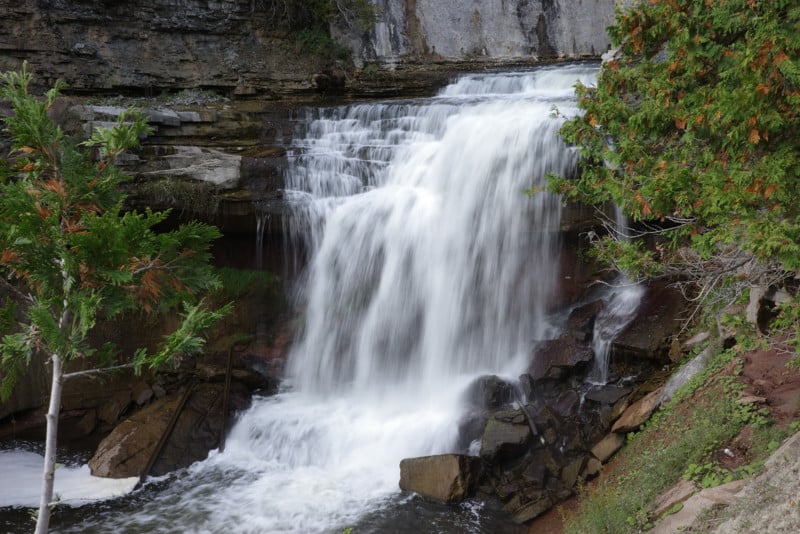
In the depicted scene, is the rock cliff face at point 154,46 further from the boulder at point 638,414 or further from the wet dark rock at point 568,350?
the boulder at point 638,414

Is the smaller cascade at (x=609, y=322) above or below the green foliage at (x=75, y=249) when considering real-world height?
below

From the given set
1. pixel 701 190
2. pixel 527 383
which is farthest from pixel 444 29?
pixel 701 190

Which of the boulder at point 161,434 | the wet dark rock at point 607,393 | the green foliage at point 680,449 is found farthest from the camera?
the boulder at point 161,434

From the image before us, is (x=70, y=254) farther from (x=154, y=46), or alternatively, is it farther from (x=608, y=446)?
(x=154, y=46)

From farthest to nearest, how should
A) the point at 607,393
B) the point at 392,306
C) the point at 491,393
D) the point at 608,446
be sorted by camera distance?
1. the point at 392,306
2. the point at 491,393
3. the point at 607,393
4. the point at 608,446

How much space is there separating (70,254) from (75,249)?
0.24 feet

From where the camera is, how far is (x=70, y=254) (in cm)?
434

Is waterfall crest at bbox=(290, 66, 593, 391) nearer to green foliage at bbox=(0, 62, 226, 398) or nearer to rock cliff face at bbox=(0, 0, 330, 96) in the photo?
rock cliff face at bbox=(0, 0, 330, 96)

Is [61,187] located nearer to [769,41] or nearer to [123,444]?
[769,41]

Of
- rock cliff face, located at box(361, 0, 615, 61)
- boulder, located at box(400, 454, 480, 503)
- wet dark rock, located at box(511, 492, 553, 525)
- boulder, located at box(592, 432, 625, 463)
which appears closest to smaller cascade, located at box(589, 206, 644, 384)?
boulder, located at box(592, 432, 625, 463)

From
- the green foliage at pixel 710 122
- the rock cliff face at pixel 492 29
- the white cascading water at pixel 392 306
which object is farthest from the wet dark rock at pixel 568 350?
the rock cliff face at pixel 492 29

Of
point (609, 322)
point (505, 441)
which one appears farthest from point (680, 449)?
point (609, 322)

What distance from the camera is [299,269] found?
12141mm

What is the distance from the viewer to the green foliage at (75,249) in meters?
4.29
